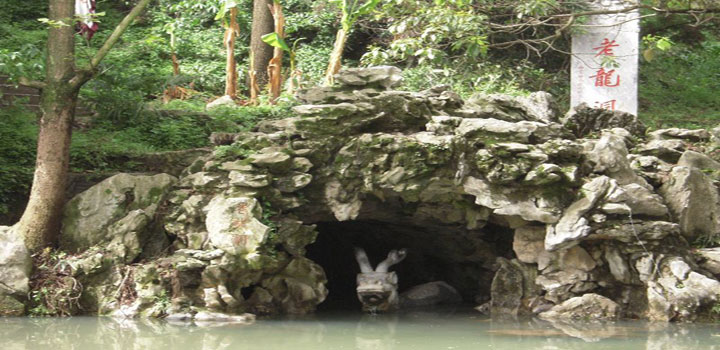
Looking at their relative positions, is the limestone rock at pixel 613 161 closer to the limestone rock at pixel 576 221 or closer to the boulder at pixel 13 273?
the limestone rock at pixel 576 221

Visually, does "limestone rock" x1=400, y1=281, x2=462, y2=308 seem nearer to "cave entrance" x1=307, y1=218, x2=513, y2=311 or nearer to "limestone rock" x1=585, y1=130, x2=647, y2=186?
"cave entrance" x1=307, y1=218, x2=513, y2=311

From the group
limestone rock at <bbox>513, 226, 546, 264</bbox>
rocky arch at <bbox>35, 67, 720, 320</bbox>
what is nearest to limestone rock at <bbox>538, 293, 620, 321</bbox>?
rocky arch at <bbox>35, 67, 720, 320</bbox>

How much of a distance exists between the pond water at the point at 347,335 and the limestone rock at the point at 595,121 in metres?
2.83

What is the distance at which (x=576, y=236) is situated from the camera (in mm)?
8273

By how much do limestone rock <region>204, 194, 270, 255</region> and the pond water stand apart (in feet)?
2.66

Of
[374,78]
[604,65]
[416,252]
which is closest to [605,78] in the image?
[604,65]

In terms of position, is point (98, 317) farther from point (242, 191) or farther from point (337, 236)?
point (337, 236)

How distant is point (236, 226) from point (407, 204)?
2267mm

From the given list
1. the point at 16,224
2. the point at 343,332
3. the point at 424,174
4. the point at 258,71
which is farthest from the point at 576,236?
the point at 258,71

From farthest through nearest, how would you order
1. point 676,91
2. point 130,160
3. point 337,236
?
1. point 676,91
2. point 337,236
3. point 130,160

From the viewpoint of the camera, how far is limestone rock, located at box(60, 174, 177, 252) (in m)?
9.11

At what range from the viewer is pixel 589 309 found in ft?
28.4

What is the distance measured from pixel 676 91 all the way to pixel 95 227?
1158cm

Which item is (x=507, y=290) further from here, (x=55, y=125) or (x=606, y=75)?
(x=55, y=125)
